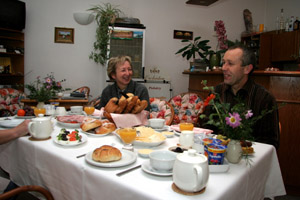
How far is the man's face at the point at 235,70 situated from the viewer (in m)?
1.97

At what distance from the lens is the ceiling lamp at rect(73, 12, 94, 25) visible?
4.79m

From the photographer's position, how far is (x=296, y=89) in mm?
2553

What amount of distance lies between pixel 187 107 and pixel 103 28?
3.00 meters

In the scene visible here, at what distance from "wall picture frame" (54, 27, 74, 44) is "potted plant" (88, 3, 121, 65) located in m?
0.51

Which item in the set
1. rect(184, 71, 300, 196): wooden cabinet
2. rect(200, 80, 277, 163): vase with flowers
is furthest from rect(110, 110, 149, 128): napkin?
rect(184, 71, 300, 196): wooden cabinet

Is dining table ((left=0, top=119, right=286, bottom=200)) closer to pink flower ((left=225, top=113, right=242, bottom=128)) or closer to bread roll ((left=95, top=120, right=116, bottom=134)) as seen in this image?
bread roll ((left=95, top=120, right=116, bottom=134))

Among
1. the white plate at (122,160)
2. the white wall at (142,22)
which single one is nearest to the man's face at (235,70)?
the white plate at (122,160)

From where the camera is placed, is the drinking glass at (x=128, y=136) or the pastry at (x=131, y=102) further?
the pastry at (x=131, y=102)

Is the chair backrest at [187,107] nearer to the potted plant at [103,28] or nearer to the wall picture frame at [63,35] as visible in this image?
the potted plant at [103,28]

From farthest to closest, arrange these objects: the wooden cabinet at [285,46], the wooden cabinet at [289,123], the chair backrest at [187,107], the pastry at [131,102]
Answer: the wooden cabinet at [285,46] < the wooden cabinet at [289,123] < the chair backrest at [187,107] < the pastry at [131,102]

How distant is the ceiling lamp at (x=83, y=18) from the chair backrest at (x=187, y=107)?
3.22 metres

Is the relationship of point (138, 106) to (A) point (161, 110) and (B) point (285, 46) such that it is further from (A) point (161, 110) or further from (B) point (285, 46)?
(B) point (285, 46)

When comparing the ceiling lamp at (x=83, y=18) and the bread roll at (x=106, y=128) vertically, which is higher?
the ceiling lamp at (x=83, y=18)

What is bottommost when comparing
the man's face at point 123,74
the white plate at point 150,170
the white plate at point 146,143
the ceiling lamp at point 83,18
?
the white plate at point 150,170
